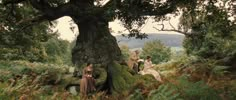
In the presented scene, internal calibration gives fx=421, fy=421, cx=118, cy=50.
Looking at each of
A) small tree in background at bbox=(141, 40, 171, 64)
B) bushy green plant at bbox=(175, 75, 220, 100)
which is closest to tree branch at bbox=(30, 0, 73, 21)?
bushy green plant at bbox=(175, 75, 220, 100)

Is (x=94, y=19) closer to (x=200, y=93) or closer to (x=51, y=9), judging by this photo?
(x=51, y=9)

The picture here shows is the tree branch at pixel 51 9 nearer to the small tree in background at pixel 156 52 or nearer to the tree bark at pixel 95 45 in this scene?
the tree bark at pixel 95 45

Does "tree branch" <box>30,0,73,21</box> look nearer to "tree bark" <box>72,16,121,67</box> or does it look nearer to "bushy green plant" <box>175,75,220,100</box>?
"tree bark" <box>72,16,121,67</box>

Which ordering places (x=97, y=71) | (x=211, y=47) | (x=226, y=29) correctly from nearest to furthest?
(x=226, y=29) → (x=97, y=71) → (x=211, y=47)

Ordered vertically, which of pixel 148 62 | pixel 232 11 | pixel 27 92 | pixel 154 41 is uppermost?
pixel 232 11

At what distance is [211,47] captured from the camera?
3334 centimetres

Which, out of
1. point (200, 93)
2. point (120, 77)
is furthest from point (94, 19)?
point (200, 93)

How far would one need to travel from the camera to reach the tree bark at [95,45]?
22031 mm

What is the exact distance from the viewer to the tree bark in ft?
72.3

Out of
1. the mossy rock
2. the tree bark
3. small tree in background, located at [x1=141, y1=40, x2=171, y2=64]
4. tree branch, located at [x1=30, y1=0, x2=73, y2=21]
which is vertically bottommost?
small tree in background, located at [x1=141, y1=40, x2=171, y2=64]

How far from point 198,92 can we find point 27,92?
12.8 feet

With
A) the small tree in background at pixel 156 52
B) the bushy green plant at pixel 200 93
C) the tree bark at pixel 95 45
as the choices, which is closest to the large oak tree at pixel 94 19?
the tree bark at pixel 95 45

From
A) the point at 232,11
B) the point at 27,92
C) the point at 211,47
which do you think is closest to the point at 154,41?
the point at 211,47

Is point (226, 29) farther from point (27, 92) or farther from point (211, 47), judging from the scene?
point (211, 47)
